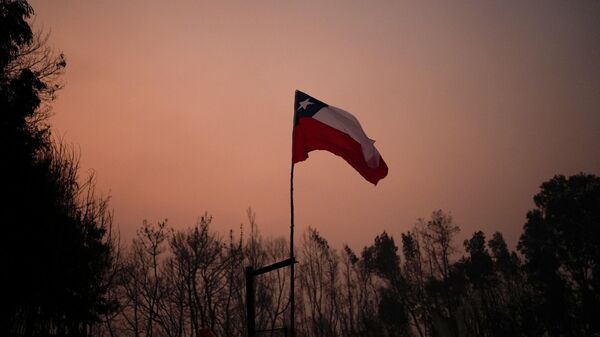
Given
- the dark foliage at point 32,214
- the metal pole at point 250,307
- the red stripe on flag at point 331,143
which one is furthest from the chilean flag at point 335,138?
the dark foliage at point 32,214

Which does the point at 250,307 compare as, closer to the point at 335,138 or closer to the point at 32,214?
the point at 335,138

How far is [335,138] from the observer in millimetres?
7570

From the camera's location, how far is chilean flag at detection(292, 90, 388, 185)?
7.39 metres

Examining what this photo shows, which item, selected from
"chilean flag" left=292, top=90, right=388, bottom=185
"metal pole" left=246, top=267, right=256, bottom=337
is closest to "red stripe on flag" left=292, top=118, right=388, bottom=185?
"chilean flag" left=292, top=90, right=388, bottom=185

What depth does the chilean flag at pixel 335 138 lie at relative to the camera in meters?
7.39

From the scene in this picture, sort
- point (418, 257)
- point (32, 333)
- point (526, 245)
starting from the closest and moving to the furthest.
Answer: point (32, 333) → point (526, 245) → point (418, 257)

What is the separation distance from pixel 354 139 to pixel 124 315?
28.6 m

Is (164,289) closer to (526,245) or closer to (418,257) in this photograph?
(418,257)

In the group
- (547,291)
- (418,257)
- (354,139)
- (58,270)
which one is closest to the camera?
(354,139)

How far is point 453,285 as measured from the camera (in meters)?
38.9

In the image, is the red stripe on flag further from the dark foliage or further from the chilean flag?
the dark foliage

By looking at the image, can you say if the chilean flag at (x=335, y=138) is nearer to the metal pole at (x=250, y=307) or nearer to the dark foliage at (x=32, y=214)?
the metal pole at (x=250, y=307)

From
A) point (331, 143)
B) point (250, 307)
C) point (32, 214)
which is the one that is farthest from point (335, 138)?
point (32, 214)

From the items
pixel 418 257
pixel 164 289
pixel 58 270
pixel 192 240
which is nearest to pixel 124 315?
pixel 164 289
